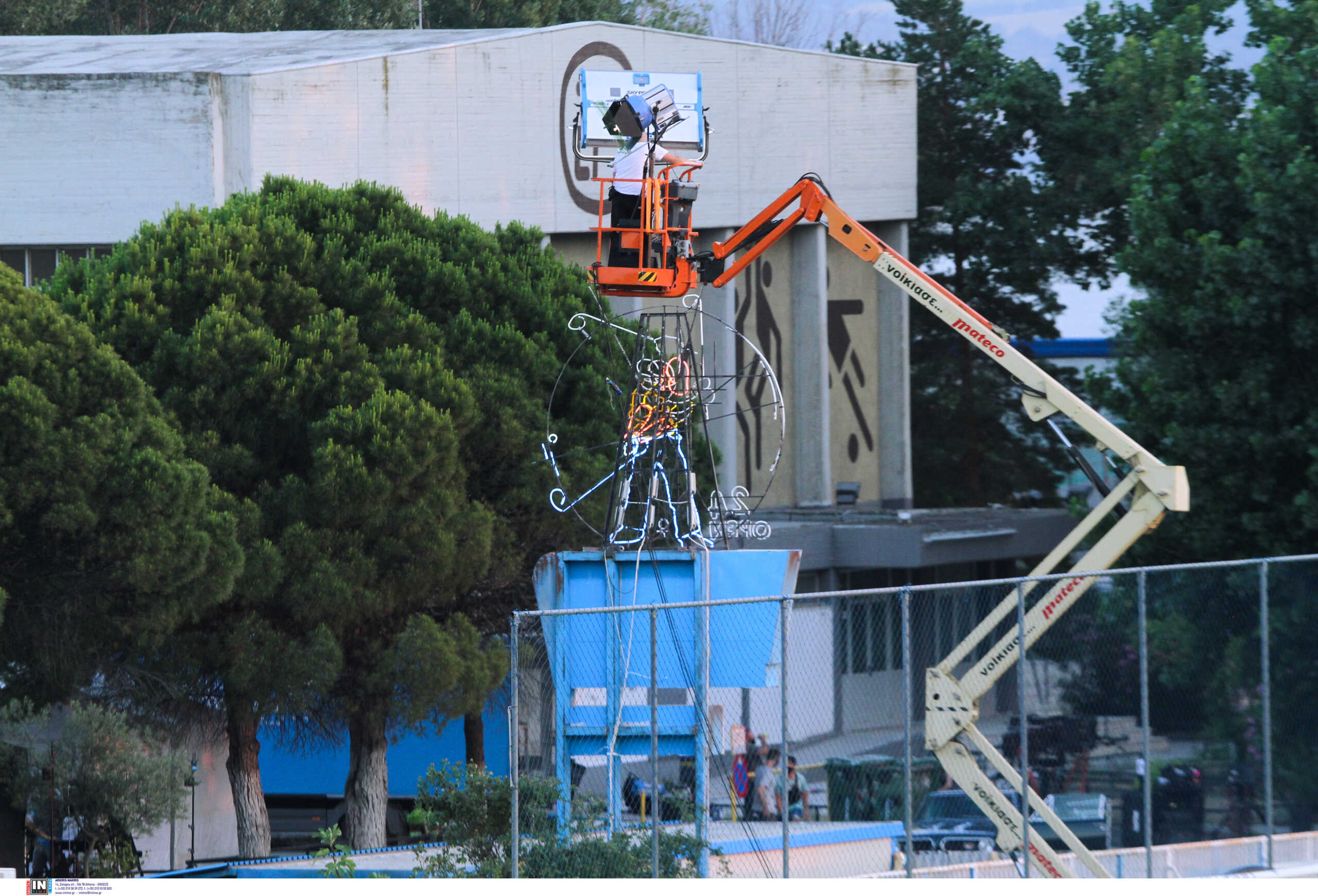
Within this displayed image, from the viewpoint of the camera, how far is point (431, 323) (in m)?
22.3

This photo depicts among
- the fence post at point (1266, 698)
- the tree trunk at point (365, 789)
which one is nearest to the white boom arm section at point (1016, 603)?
the fence post at point (1266, 698)

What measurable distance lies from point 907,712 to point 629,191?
602 centimetres

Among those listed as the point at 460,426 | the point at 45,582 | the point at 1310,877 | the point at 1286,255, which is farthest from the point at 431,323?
the point at 1310,877

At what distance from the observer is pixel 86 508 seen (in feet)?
56.9

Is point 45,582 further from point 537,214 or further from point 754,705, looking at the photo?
point 537,214

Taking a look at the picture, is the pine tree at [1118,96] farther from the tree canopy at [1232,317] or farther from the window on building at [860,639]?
the window on building at [860,639]

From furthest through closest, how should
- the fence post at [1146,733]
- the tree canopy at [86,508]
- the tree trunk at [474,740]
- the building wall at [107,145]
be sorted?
the building wall at [107,145] → the tree trunk at [474,740] → the tree canopy at [86,508] → the fence post at [1146,733]

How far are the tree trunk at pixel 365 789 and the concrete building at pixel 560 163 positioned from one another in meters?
3.35

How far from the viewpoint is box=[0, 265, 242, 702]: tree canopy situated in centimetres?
1727

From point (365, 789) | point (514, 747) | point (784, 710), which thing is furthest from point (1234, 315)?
point (365, 789)

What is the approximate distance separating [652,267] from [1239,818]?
7.20 m

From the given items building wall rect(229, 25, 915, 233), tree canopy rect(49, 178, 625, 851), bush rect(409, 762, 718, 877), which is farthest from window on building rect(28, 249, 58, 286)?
bush rect(409, 762, 718, 877)

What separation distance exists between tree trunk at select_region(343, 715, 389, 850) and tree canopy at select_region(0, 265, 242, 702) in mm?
4525

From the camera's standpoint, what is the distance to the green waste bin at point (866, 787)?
40.4 feet
